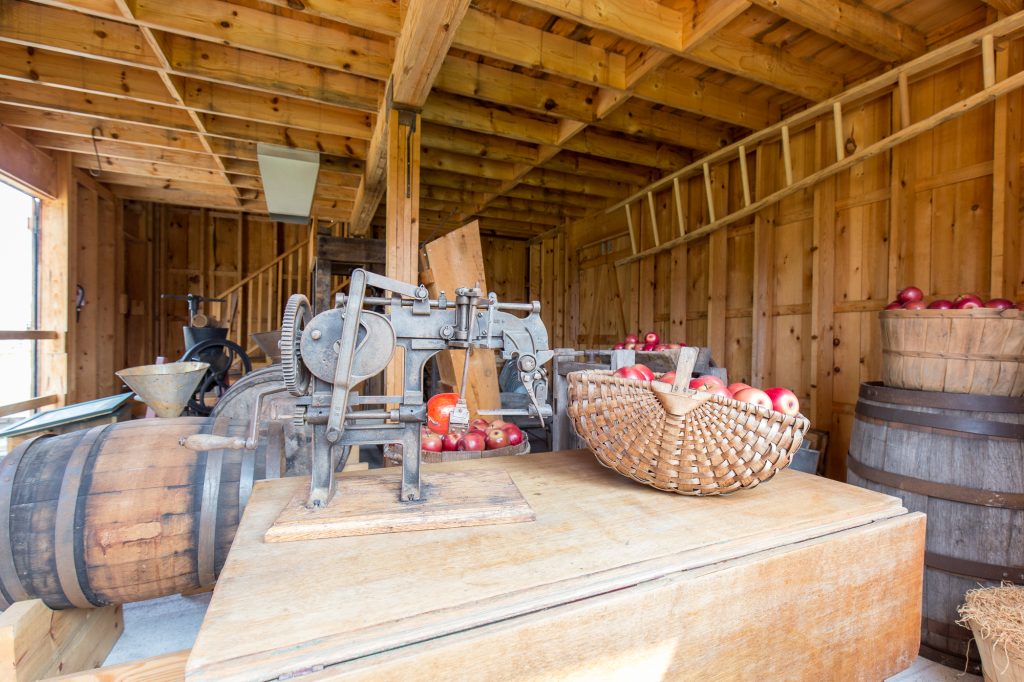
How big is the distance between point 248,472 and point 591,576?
104 centimetres

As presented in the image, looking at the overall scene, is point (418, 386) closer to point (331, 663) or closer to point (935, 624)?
point (331, 663)

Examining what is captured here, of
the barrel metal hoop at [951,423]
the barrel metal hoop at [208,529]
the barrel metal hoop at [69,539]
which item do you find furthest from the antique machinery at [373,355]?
the barrel metal hoop at [951,423]

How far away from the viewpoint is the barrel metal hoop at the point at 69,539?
3.68 feet

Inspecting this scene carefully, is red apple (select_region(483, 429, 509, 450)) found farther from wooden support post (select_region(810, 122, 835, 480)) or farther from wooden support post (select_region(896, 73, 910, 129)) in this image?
wooden support post (select_region(896, 73, 910, 129))

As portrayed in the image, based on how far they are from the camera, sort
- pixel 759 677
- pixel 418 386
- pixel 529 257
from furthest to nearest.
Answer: pixel 529 257, pixel 418 386, pixel 759 677

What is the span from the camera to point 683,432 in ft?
3.24

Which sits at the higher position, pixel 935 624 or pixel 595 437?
pixel 595 437

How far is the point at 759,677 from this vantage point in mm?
833

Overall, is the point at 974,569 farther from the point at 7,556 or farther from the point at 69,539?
the point at 7,556

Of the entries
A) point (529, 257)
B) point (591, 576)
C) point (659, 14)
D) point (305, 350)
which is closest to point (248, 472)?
point (305, 350)

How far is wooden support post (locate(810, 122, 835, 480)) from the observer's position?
10.0 ft

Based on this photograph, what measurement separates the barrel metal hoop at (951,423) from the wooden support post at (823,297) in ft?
4.30

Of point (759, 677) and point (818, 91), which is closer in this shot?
point (759, 677)

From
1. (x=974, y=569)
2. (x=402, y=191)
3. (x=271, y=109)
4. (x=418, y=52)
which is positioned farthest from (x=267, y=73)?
(x=974, y=569)
